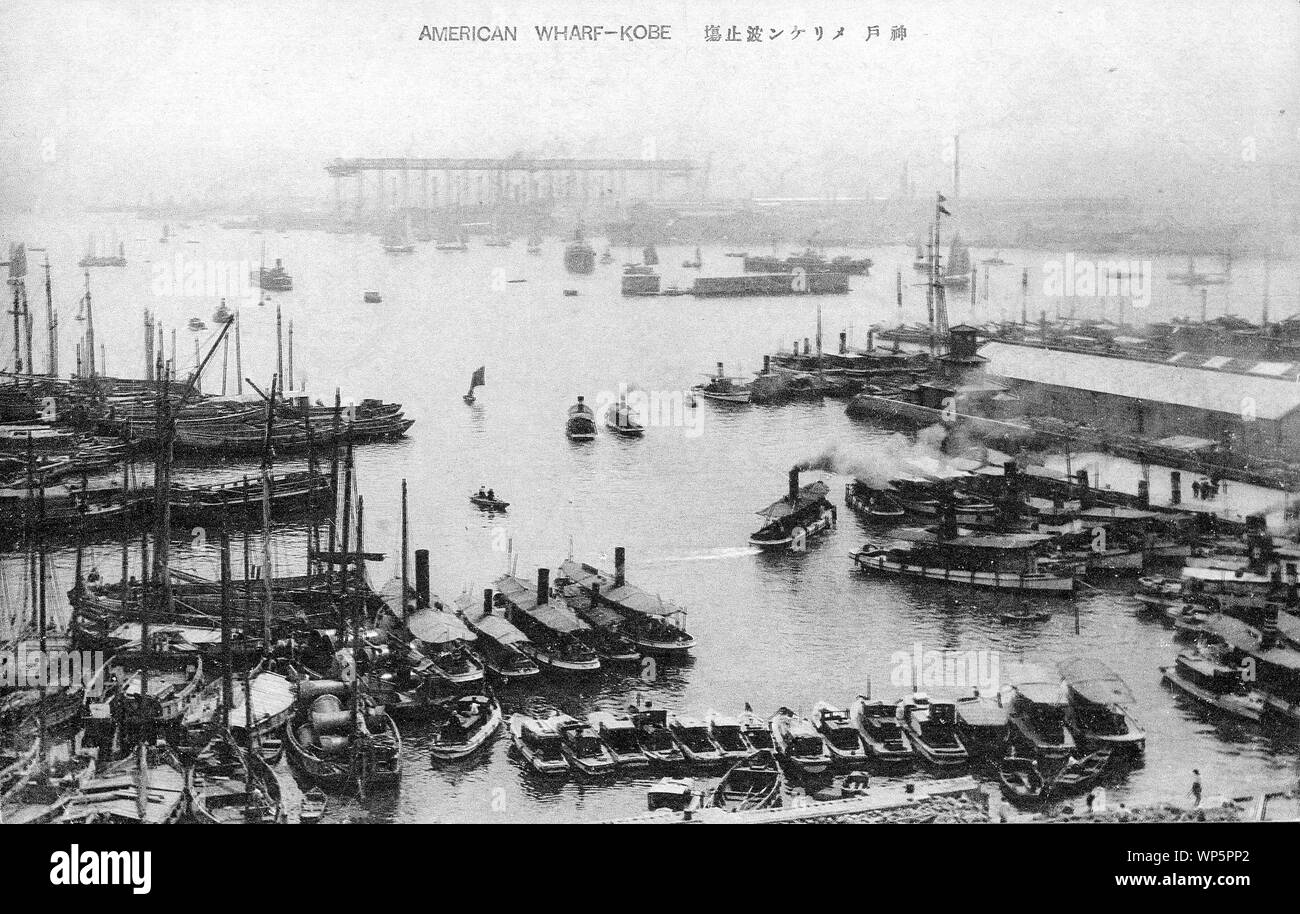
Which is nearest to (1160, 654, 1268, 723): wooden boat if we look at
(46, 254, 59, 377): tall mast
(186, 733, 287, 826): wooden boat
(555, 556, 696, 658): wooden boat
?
(555, 556, 696, 658): wooden boat

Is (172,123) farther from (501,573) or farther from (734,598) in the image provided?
(734,598)

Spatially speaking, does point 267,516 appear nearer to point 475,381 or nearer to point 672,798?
point 475,381

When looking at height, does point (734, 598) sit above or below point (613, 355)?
below

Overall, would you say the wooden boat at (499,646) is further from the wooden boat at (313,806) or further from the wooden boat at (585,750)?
the wooden boat at (313,806)

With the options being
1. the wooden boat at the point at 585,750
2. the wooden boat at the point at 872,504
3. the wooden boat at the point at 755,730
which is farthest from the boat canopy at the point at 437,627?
the wooden boat at the point at 872,504

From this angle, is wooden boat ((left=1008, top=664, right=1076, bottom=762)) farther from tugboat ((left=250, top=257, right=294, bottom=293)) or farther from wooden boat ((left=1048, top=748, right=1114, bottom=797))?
tugboat ((left=250, top=257, right=294, bottom=293))
